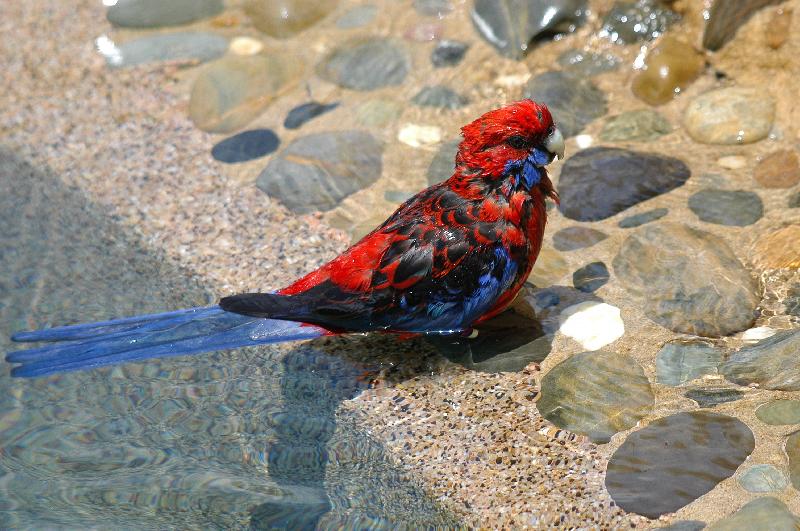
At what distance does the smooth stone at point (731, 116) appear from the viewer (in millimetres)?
4191

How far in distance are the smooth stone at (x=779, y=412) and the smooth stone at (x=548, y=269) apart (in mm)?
1036

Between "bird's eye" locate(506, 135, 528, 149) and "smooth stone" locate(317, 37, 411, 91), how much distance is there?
1.73 metres

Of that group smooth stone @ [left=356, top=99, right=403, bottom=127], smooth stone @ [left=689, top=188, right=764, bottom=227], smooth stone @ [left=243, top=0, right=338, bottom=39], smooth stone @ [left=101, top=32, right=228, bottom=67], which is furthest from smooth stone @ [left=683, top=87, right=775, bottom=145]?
smooth stone @ [left=101, top=32, right=228, bottom=67]

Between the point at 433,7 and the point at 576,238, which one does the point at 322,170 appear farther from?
the point at 433,7

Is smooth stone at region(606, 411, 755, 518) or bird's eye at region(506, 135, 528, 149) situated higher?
bird's eye at region(506, 135, 528, 149)

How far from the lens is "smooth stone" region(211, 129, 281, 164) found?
4625mm

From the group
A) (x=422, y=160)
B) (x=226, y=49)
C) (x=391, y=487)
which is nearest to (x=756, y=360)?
(x=391, y=487)

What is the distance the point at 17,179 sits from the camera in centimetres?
457

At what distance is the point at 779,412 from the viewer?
9.61 ft

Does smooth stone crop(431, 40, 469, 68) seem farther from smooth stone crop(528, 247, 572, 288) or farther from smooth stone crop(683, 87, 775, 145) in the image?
smooth stone crop(528, 247, 572, 288)

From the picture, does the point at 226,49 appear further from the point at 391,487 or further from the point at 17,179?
the point at 391,487

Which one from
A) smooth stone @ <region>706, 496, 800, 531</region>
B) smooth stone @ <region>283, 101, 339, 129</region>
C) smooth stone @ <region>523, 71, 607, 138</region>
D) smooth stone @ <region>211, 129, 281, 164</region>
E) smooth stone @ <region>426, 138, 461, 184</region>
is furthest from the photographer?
smooth stone @ <region>283, 101, 339, 129</region>

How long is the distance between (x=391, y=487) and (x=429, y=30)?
9.84 feet

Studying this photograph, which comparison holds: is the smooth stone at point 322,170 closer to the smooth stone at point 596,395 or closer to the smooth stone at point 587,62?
the smooth stone at point 587,62
